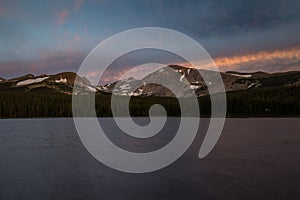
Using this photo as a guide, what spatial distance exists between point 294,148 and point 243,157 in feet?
20.6

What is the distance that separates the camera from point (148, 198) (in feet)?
36.3

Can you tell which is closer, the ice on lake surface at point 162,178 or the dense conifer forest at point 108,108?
the ice on lake surface at point 162,178

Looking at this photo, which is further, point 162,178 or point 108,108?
point 108,108

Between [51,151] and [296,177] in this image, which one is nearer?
[296,177]

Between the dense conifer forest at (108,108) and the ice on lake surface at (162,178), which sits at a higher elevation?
the dense conifer forest at (108,108)

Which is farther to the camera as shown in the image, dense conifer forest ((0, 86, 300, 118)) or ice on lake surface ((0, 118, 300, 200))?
dense conifer forest ((0, 86, 300, 118))

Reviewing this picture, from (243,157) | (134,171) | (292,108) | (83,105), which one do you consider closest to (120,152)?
(134,171)

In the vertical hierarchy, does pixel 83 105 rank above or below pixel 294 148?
above

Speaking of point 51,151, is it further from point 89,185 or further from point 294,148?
point 294,148

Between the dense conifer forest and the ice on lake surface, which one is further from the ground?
the dense conifer forest

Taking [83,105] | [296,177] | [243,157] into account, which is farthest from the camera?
[83,105]

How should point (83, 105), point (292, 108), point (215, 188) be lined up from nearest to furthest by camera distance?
1. point (215, 188)
2. point (292, 108)
3. point (83, 105)

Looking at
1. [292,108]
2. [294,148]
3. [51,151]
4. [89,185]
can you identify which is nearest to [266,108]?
[292,108]

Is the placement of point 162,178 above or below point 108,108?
below
